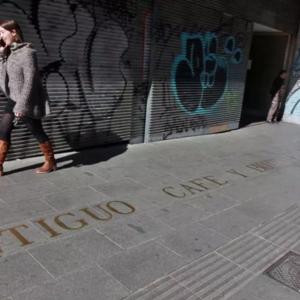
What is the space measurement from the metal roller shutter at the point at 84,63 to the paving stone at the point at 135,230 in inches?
91.3

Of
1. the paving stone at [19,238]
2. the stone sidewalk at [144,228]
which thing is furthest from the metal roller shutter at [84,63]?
the paving stone at [19,238]

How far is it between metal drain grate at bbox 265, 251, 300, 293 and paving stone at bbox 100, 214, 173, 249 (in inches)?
41.5

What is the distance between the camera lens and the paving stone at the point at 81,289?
8.13ft

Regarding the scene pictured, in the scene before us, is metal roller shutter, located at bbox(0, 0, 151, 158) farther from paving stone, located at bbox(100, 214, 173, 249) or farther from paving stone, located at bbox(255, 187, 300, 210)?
paving stone, located at bbox(255, 187, 300, 210)

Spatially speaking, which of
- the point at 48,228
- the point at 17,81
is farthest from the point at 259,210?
the point at 17,81

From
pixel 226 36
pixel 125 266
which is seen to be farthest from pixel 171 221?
pixel 226 36

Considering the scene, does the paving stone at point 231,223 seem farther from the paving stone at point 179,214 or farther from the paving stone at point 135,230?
the paving stone at point 135,230

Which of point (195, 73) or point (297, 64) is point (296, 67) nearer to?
point (297, 64)

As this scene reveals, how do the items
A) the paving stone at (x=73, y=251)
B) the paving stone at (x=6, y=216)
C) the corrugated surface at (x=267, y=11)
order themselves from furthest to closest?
the corrugated surface at (x=267, y=11) < the paving stone at (x=6, y=216) < the paving stone at (x=73, y=251)

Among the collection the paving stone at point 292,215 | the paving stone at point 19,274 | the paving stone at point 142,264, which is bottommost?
the paving stone at point 292,215

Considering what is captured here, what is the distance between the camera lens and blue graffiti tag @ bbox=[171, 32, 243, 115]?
730 cm

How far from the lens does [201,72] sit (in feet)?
25.6

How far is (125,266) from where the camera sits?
294 cm

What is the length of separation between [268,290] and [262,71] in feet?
34.4
